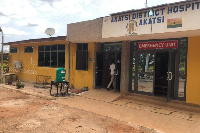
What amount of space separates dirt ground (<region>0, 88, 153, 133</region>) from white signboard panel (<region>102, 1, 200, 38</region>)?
3716 millimetres

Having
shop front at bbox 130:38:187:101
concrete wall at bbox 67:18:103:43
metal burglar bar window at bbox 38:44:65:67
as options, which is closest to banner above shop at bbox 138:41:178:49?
shop front at bbox 130:38:187:101

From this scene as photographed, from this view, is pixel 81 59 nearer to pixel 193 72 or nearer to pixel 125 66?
pixel 125 66

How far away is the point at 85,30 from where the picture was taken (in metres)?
10.0

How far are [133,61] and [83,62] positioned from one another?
3185 millimetres

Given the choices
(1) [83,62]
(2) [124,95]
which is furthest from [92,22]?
(2) [124,95]

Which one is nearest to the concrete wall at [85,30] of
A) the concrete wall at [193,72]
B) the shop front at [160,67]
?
the shop front at [160,67]

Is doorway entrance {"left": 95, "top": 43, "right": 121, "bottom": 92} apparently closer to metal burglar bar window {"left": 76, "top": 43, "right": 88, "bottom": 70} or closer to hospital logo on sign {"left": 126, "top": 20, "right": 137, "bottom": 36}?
metal burglar bar window {"left": 76, "top": 43, "right": 88, "bottom": 70}

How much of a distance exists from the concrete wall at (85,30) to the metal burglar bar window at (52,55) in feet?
7.03

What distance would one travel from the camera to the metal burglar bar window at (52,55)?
505 inches

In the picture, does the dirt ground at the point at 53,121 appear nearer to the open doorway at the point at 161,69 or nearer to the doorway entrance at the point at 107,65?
the doorway entrance at the point at 107,65

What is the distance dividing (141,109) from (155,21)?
11.8 ft

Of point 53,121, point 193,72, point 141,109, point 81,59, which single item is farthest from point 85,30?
point 193,72

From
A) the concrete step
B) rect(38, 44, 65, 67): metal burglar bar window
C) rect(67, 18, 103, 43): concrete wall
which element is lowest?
the concrete step

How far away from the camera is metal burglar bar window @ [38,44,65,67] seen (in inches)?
505
